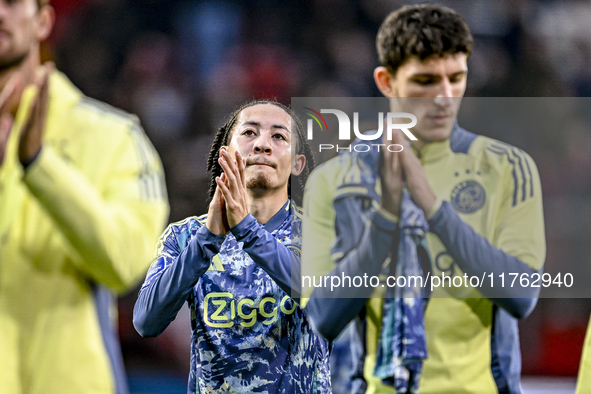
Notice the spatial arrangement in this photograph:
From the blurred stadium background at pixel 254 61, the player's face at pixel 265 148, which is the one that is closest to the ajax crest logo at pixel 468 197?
the blurred stadium background at pixel 254 61

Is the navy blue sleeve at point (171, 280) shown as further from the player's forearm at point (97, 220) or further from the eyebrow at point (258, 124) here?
the eyebrow at point (258, 124)

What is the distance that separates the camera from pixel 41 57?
146 centimetres

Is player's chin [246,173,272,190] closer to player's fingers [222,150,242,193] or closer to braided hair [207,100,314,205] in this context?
braided hair [207,100,314,205]

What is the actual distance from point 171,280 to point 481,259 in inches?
31.8

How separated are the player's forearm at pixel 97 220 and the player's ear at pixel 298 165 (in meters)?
0.53

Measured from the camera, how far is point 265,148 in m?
1.88

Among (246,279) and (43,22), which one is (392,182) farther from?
(43,22)

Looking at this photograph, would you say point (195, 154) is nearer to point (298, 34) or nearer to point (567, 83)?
point (298, 34)

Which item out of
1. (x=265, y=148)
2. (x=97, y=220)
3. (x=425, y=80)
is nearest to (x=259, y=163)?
(x=265, y=148)

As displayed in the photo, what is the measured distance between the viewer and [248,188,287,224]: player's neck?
6.25 feet

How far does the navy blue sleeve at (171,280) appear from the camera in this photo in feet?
5.45

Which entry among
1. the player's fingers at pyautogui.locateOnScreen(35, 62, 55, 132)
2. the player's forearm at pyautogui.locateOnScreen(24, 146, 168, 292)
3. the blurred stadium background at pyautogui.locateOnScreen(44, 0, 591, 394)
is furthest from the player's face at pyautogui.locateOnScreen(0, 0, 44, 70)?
the blurred stadium background at pyautogui.locateOnScreen(44, 0, 591, 394)

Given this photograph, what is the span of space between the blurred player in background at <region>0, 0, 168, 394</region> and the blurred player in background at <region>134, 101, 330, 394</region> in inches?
11.4

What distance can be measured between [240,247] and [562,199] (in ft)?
3.13
